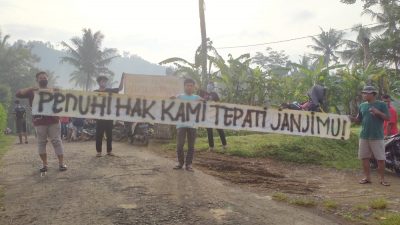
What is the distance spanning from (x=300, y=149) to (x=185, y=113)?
14.7 feet

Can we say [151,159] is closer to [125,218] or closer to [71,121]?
[125,218]

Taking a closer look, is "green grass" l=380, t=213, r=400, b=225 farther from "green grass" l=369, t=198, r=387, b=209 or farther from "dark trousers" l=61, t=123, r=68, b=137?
"dark trousers" l=61, t=123, r=68, b=137

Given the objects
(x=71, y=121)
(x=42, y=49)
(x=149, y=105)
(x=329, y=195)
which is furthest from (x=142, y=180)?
(x=42, y=49)

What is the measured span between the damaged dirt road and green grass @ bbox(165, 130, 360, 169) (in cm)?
239

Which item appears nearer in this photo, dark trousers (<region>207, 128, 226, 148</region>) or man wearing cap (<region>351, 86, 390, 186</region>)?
man wearing cap (<region>351, 86, 390, 186</region>)

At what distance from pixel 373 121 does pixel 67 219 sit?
17.8ft

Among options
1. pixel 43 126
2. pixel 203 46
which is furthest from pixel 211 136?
pixel 203 46

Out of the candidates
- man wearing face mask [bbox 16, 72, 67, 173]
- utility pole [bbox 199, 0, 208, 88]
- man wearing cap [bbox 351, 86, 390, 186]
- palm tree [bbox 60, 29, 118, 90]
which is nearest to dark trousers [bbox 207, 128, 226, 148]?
man wearing cap [bbox 351, 86, 390, 186]

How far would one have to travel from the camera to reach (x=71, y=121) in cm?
1573

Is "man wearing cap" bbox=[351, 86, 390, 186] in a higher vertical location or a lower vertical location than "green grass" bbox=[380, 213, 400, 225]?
higher

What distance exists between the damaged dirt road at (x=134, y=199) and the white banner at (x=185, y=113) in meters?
0.98

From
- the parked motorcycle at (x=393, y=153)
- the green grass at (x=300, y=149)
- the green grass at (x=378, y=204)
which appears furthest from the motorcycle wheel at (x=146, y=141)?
the green grass at (x=378, y=204)

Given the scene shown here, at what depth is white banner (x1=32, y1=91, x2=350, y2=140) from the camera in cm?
692

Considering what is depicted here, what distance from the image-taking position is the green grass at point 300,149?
9958mm
